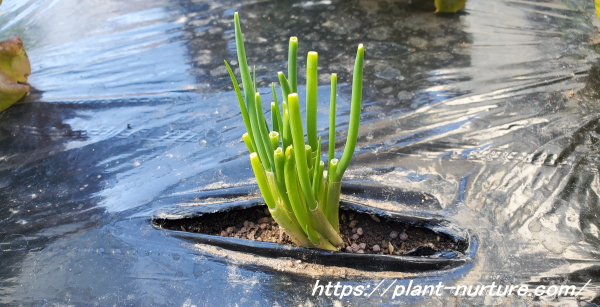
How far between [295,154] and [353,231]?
1.77ft

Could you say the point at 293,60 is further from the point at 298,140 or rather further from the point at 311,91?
the point at 298,140

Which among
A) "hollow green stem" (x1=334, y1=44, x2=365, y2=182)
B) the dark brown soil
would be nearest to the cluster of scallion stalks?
"hollow green stem" (x1=334, y1=44, x2=365, y2=182)

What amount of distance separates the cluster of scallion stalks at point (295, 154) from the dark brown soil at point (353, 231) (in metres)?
0.11

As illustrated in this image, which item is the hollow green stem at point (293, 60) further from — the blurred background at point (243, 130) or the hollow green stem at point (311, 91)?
the blurred background at point (243, 130)

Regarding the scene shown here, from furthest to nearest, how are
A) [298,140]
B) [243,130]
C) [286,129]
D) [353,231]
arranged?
[243,130] → [353,231] → [286,129] → [298,140]

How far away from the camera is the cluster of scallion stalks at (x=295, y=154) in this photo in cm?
85

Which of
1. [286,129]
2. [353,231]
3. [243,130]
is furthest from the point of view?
[243,130]

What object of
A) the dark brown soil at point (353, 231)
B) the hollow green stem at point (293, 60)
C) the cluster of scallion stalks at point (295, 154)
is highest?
the hollow green stem at point (293, 60)

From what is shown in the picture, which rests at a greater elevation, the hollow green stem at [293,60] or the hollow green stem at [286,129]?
the hollow green stem at [293,60]

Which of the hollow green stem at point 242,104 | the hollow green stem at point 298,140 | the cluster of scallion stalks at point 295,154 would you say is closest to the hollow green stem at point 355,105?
the cluster of scallion stalks at point 295,154

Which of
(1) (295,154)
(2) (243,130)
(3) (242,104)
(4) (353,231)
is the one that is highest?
(3) (242,104)

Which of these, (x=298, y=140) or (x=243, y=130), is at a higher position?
(x=298, y=140)

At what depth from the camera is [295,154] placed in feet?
2.86

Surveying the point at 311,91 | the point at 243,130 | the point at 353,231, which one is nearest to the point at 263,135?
the point at 311,91
